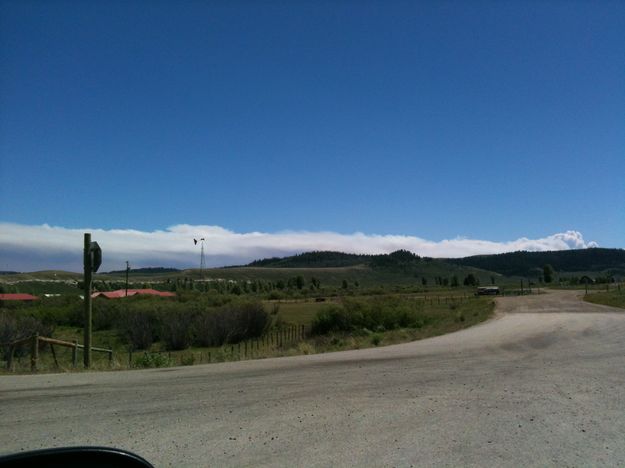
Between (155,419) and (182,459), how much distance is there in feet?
8.03

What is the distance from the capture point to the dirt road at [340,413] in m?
7.75

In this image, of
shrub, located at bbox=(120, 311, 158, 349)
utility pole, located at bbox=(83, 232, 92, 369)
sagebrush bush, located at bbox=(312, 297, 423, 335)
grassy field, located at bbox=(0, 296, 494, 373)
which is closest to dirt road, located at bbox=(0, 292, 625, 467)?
utility pole, located at bbox=(83, 232, 92, 369)

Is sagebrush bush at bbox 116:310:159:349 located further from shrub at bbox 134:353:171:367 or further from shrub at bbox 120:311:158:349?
shrub at bbox 134:353:171:367

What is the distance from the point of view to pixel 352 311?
46.2 meters

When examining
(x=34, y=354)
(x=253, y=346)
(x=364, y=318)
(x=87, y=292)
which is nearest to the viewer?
(x=34, y=354)

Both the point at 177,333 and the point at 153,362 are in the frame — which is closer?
the point at 153,362


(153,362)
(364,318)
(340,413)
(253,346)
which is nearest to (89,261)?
(153,362)

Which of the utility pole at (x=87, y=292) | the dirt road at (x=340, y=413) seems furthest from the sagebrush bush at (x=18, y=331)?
the dirt road at (x=340, y=413)

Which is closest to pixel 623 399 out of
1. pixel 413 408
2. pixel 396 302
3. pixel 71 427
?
pixel 413 408

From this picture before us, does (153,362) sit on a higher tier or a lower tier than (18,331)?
lower

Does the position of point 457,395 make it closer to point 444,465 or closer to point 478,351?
point 444,465

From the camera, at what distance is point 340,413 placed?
10117 millimetres

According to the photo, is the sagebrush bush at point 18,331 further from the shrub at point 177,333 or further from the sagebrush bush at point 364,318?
the sagebrush bush at point 364,318

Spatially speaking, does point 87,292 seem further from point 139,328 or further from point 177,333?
point 139,328
